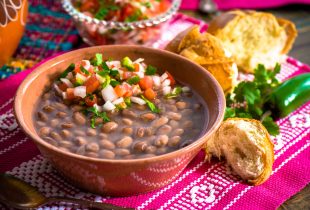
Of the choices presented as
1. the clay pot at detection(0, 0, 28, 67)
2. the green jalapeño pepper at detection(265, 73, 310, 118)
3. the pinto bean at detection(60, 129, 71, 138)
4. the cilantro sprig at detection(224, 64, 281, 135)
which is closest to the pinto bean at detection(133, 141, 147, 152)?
the pinto bean at detection(60, 129, 71, 138)

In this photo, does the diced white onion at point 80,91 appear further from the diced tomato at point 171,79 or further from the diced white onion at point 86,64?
the diced tomato at point 171,79

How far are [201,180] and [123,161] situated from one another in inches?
23.2

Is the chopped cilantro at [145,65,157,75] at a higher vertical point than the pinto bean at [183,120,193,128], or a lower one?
higher

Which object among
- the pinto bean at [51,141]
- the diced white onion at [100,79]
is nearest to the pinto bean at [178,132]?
the diced white onion at [100,79]

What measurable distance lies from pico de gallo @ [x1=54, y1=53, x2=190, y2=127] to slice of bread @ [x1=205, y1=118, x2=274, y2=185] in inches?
13.5

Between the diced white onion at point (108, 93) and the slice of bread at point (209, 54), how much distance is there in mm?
667

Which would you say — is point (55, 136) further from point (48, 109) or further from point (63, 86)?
point (63, 86)

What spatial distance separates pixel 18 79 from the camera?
338 centimetres

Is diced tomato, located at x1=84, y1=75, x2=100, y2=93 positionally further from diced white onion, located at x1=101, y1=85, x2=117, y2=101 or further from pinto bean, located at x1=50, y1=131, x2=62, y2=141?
pinto bean, located at x1=50, y1=131, x2=62, y2=141

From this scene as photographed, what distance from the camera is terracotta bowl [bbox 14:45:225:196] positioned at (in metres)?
2.35

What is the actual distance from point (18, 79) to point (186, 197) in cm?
142

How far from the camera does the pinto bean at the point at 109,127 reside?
2592 mm

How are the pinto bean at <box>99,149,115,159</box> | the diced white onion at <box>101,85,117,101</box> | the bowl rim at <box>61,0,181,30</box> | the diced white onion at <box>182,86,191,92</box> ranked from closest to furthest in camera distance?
the pinto bean at <box>99,149,115,159</box> < the diced white onion at <box>101,85,117,101</box> < the diced white onion at <box>182,86,191,92</box> < the bowl rim at <box>61,0,181,30</box>

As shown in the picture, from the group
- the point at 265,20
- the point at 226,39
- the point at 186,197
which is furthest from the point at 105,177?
the point at 265,20
